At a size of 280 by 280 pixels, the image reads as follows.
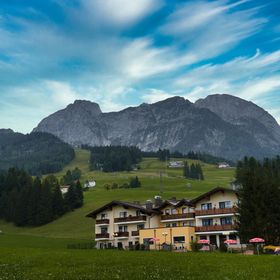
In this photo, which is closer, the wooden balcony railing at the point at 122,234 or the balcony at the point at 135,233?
the balcony at the point at 135,233

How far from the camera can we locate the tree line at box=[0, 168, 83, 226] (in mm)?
Result: 135500

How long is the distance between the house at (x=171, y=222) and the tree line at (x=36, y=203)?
4213 centimetres

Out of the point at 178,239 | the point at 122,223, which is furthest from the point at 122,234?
the point at 178,239

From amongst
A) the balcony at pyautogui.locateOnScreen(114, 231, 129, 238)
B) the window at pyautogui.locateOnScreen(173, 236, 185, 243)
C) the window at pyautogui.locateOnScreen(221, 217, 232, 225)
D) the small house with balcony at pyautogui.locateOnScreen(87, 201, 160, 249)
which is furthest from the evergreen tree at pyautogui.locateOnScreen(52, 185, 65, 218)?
the window at pyautogui.locateOnScreen(221, 217, 232, 225)

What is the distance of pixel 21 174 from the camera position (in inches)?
6900

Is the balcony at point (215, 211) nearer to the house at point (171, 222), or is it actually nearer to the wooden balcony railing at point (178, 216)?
the house at point (171, 222)

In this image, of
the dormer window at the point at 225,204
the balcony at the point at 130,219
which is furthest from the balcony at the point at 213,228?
the balcony at the point at 130,219

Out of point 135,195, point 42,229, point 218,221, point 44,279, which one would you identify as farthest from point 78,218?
point 44,279

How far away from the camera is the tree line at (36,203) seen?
445 ft

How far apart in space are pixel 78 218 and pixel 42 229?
37.4ft

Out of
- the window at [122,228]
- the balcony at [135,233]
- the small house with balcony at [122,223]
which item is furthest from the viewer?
the window at [122,228]

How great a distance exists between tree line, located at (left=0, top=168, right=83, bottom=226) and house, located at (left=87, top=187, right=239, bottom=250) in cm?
4213

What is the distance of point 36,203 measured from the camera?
139 meters

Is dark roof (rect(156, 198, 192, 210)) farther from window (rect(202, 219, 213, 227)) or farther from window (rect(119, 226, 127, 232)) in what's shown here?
window (rect(119, 226, 127, 232))
